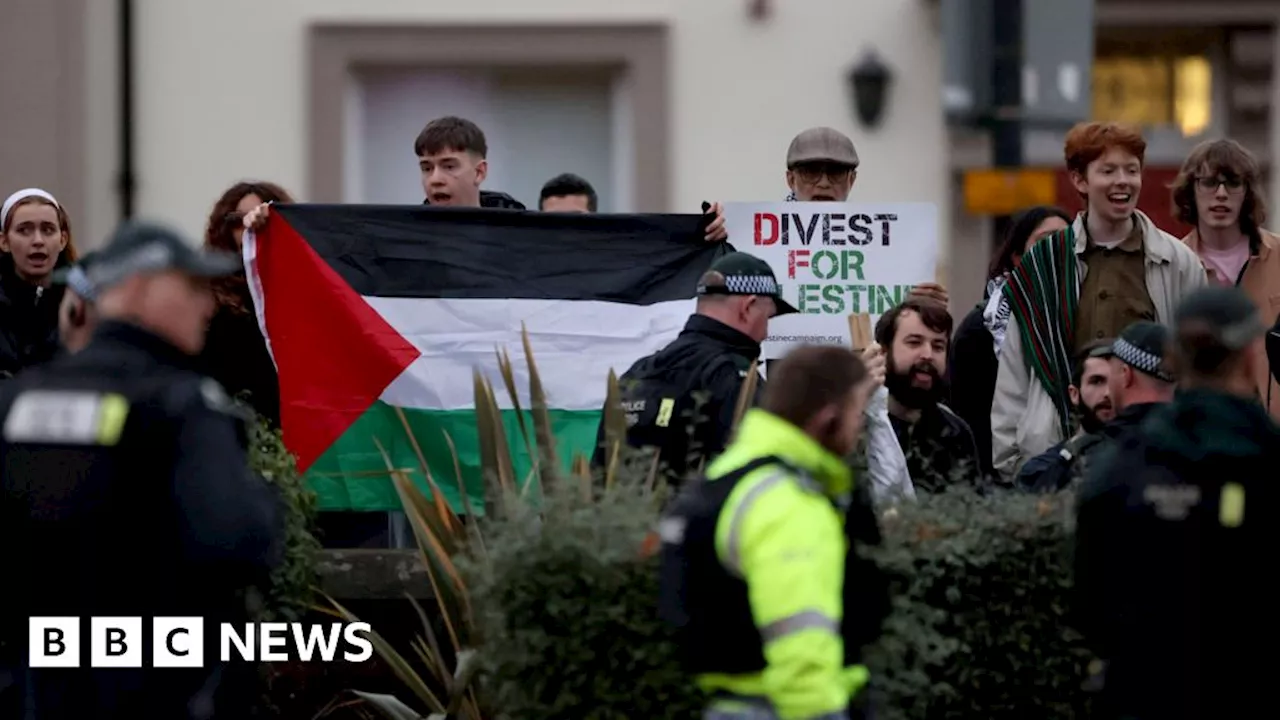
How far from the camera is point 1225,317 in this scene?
19.1ft

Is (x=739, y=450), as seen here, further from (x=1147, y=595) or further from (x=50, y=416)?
(x=50, y=416)

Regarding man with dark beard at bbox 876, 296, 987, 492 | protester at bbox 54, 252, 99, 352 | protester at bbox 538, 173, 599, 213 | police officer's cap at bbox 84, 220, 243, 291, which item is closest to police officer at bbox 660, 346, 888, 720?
police officer's cap at bbox 84, 220, 243, 291

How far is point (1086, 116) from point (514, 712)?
5612mm

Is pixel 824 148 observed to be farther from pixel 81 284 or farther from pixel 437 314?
pixel 81 284

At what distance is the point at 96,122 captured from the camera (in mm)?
16125

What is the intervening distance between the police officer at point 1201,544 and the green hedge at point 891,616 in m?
0.86

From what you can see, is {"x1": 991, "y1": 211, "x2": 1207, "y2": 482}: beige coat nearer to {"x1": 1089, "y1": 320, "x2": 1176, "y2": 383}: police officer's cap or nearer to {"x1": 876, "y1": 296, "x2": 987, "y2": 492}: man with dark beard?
{"x1": 876, "y1": 296, "x2": 987, "y2": 492}: man with dark beard

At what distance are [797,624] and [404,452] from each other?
4185mm

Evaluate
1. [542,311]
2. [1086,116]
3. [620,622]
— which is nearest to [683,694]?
[620,622]

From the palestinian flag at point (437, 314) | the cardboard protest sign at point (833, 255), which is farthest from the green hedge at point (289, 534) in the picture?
the cardboard protest sign at point (833, 255)

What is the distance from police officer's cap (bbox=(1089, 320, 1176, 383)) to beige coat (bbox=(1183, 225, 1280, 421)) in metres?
1.82

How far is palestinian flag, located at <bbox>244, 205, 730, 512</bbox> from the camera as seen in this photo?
9.52 meters

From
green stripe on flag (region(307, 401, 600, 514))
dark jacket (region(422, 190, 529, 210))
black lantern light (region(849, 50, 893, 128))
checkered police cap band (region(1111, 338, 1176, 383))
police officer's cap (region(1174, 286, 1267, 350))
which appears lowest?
green stripe on flag (region(307, 401, 600, 514))

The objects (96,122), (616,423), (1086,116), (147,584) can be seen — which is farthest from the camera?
(96,122)
